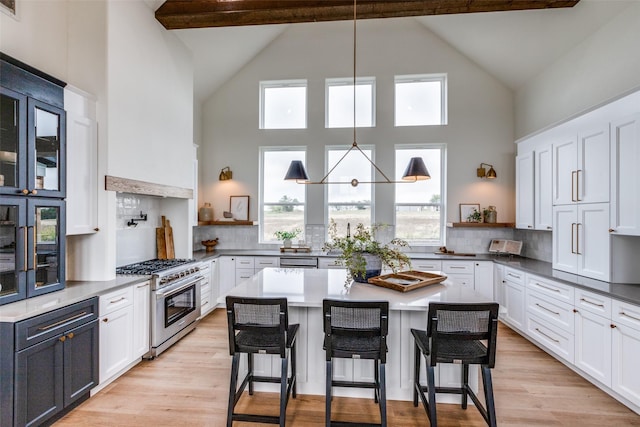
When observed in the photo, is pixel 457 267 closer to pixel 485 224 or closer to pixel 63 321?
pixel 485 224

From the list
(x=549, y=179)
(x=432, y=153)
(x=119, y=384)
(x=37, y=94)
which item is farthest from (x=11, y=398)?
(x=432, y=153)

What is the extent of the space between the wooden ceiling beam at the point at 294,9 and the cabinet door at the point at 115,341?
3317 millimetres

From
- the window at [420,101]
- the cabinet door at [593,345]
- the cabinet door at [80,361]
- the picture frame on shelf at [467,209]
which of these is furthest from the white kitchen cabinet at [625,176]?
the cabinet door at [80,361]

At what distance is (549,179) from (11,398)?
16.9 ft

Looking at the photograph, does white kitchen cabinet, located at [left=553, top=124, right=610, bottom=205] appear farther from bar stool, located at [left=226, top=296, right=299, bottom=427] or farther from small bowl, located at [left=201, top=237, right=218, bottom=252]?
small bowl, located at [left=201, top=237, right=218, bottom=252]

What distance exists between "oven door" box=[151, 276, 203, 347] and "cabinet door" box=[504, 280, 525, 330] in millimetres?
4044

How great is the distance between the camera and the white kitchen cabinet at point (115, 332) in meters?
2.57

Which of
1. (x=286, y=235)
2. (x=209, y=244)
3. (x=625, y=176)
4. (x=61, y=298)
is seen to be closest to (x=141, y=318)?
(x=61, y=298)

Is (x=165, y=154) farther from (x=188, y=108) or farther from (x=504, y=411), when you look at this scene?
(x=504, y=411)

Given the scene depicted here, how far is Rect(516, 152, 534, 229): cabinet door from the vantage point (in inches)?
159

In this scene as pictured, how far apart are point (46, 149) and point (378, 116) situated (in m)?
4.36

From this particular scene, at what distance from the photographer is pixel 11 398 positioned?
188 centimetres

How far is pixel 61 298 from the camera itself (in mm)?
2293

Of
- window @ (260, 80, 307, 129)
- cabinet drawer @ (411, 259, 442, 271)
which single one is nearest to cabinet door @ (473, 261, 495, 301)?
cabinet drawer @ (411, 259, 442, 271)
